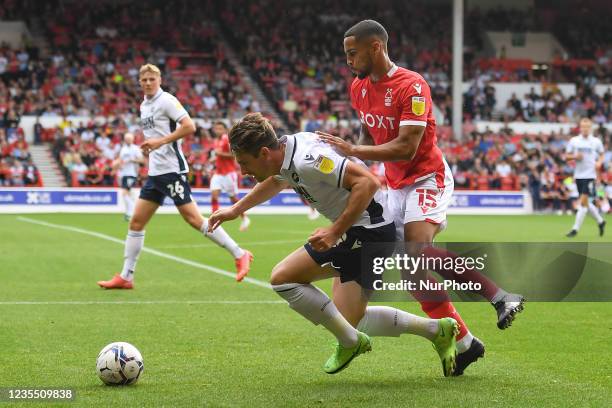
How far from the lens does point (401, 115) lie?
6.50 m

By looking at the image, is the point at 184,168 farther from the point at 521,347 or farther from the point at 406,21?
the point at 406,21

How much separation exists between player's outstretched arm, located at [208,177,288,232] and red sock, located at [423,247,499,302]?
3.59 feet

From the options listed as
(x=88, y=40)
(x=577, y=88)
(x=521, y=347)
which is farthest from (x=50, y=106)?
(x=521, y=347)

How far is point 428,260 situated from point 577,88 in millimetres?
40659

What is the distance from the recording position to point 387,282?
606cm

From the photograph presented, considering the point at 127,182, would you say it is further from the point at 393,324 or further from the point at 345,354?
the point at 345,354

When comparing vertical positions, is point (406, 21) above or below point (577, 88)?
above

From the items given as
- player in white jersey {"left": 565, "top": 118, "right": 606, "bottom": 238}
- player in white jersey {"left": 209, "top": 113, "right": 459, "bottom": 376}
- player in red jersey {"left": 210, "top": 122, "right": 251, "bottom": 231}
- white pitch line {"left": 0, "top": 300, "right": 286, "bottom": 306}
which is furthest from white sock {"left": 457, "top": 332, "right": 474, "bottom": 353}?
player in red jersey {"left": 210, "top": 122, "right": 251, "bottom": 231}

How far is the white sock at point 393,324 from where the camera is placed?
629 cm

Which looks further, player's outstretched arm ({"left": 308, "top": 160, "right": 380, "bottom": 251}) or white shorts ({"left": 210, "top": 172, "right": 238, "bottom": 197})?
white shorts ({"left": 210, "top": 172, "right": 238, "bottom": 197})

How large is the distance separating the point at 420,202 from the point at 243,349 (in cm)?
172

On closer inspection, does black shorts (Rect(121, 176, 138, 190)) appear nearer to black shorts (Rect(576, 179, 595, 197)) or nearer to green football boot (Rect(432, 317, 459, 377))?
black shorts (Rect(576, 179, 595, 197))

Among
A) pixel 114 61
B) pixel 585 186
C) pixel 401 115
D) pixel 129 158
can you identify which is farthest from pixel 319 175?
pixel 114 61

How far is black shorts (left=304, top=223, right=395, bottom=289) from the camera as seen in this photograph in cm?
594
